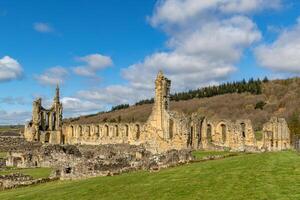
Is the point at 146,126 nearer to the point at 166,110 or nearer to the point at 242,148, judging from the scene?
the point at 166,110

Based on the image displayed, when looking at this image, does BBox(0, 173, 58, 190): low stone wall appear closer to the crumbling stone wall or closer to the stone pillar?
the stone pillar

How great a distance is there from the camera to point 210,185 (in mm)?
17047

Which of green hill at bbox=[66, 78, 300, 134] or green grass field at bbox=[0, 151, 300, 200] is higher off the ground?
green hill at bbox=[66, 78, 300, 134]

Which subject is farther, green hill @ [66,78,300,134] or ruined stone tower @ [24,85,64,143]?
green hill @ [66,78,300,134]

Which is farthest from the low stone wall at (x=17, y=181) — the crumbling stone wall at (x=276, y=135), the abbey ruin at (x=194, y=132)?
the crumbling stone wall at (x=276, y=135)

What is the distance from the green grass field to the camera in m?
15.4

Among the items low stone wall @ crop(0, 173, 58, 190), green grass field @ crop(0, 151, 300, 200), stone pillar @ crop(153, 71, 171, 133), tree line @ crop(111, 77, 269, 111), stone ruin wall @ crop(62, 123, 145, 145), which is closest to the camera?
green grass field @ crop(0, 151, 300, 200)

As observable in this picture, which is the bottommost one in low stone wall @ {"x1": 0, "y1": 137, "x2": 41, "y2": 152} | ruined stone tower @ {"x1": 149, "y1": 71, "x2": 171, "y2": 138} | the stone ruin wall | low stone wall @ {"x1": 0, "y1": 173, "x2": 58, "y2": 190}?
low stone wall @ {"x1": 0, "y1": 173, "x2": 58, "y2": 190}

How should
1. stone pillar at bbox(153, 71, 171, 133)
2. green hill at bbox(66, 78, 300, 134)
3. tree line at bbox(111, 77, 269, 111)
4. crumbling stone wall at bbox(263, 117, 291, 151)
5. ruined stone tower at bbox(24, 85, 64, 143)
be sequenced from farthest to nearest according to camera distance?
tree line at bbox(111, 77, 269, 111), green hill at bbox(66, 78, 300, 134), ruined stone tower at bbox(24, 85, 64, 143), stone pillar at bbox(153, 71, 171, 133), crumbling stone wall at bbox(263, 117, 291, 151)

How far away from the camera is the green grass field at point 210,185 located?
50.4 ft

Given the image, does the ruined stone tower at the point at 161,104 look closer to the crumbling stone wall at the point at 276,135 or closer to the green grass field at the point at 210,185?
the crumbling stone wall at the point at 276,135

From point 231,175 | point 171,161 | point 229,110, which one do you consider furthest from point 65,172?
point 229,110

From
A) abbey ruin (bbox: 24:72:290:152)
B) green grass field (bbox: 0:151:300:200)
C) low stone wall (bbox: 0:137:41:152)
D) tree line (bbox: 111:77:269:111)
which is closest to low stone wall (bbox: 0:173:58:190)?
green grass field (bbox: 0:151:300:200)

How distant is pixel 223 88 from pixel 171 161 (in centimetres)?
13652
